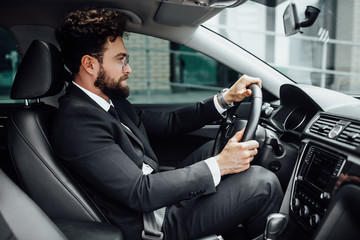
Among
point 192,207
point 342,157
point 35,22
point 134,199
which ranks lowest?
point 192,207

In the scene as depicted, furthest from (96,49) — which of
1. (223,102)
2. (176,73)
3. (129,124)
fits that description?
(176,73)

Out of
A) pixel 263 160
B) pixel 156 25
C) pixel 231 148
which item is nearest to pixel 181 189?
pixel 231 148

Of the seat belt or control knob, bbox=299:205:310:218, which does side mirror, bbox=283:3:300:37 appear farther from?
the seat belt

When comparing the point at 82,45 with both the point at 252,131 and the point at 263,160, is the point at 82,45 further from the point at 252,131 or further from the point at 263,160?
the point at 263,160

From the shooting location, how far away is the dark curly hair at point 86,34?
60.8 inches

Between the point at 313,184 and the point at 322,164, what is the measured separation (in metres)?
0.09

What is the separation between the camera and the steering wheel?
58.1 inches

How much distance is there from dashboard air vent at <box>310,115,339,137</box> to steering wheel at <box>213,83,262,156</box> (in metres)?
0.28

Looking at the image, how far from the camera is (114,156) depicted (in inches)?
53.3

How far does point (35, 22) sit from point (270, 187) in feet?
5.33

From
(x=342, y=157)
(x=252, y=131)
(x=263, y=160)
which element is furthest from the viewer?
(x=263, y=160)

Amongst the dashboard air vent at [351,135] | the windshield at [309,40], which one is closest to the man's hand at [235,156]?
the dashboard air vent at [351,135]

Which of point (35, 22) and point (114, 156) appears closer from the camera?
point (114, 156)

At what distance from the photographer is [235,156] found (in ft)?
4.67
